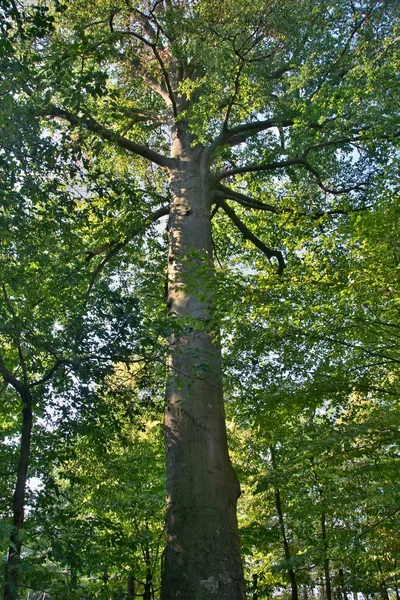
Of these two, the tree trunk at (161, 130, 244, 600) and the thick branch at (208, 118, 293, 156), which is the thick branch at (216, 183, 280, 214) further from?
the tree trunk at (161, 130, 244, 600)

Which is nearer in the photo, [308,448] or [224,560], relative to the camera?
[224,560]

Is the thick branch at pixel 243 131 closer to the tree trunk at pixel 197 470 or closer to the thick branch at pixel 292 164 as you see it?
the thick branch at pixel 292 164

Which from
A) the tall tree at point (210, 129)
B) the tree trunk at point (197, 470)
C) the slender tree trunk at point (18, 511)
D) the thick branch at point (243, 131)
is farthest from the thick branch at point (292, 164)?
the slender tree trunk at point (18, 511)

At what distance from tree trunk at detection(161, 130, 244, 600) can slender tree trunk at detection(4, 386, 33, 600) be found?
1.05 metres

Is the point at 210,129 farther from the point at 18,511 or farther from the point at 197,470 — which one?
the point at 18,511

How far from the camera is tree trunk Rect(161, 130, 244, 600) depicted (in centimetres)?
322

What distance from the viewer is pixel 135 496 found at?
6414mm

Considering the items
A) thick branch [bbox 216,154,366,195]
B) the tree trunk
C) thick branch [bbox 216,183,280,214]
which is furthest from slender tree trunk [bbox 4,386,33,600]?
thick branch [bbox 216,154,366,195]

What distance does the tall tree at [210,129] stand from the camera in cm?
352

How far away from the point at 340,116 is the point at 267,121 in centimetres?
163

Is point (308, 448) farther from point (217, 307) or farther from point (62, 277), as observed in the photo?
point (62, 277)

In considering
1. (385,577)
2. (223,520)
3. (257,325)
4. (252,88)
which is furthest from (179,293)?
(385,577)

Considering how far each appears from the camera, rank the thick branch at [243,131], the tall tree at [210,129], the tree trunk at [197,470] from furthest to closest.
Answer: the thick branch at [243,131]
the tall tree at [210,129]
the tree trunk at [197,470]

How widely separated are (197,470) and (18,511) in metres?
1.42
